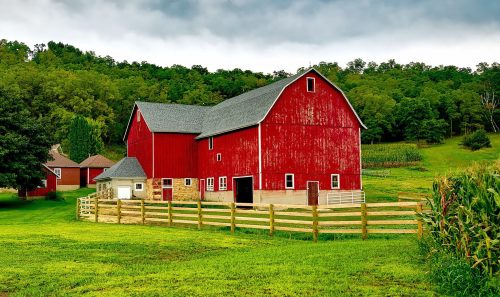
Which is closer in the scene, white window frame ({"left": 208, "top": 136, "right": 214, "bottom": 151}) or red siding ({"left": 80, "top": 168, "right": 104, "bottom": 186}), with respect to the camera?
white window frame ({"left": 208, "top": 136, "right": 214, "bottom": 151})

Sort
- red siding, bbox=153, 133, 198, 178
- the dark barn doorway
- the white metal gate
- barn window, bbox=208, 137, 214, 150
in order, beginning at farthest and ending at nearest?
red siding, bbox=153, 133, 198, 178
barn window, bbox=208, 137, 214, 150
the dark barn doorway
the white metal gate

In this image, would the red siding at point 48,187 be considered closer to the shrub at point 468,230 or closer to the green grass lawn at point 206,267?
the green grass lawn at point 206,267

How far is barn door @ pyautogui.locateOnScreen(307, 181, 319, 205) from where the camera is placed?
3753 centimetres

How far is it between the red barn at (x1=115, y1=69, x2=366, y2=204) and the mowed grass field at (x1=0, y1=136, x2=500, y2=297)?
16.8m

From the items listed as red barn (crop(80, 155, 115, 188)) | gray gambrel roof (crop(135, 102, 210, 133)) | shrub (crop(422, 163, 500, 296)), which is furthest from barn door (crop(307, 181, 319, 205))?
red barn (crop(80, 155, 115, 188))

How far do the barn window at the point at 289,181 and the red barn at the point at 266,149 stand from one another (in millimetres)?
69

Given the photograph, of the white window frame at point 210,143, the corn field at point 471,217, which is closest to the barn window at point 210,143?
the white window frame at point 210,143

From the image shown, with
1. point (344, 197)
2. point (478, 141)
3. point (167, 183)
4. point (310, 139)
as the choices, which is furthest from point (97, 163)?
point (478, 141)

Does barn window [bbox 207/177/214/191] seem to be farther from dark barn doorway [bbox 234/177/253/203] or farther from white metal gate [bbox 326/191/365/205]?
white metal gate [bbox 326/191/365/205]

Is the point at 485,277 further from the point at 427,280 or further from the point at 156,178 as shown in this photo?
the point at 156,178

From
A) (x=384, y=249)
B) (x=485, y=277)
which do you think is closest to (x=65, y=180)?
(x=384, y=249)

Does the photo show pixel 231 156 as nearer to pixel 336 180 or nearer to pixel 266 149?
pixel 266 149

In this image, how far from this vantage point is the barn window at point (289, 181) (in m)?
36.9

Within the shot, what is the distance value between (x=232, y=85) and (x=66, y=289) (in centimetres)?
11124
